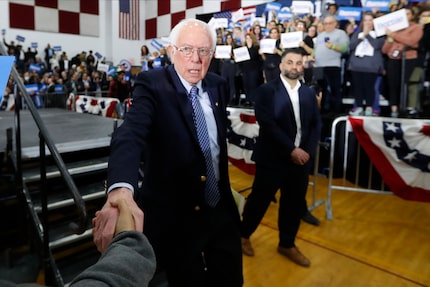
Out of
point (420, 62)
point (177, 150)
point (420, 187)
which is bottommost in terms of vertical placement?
point (420, 187)

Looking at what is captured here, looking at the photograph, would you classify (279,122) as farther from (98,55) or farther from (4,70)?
(98,55)

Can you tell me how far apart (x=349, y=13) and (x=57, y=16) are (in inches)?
372

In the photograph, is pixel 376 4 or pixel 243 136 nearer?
pixel 243 136

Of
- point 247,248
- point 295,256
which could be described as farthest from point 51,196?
point 295,256

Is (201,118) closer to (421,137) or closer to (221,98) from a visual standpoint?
(221,98)

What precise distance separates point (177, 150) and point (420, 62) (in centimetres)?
401

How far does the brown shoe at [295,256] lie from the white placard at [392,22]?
3.12 metres

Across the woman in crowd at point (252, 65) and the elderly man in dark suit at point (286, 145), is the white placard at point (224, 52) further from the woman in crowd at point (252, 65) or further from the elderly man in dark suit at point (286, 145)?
the elderly man in dark suit at point (286, 145)

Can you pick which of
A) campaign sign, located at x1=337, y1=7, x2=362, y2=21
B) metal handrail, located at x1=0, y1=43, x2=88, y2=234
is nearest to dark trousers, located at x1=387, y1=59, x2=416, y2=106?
campaign sign, located at x1=337, y1=7, x2=362, y2=21

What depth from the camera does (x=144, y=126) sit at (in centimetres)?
109

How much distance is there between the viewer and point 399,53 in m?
4.20

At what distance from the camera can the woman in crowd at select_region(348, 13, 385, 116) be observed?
439cm

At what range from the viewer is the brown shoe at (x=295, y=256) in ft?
7.14

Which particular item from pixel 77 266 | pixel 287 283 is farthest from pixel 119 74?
pixel 287 283
